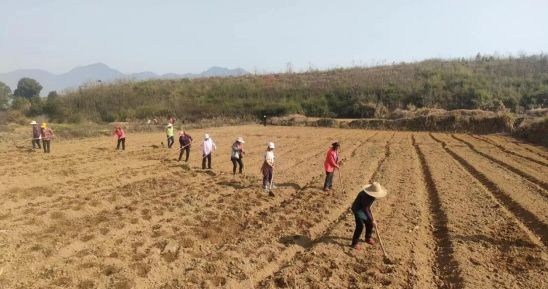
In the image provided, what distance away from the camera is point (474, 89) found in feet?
152

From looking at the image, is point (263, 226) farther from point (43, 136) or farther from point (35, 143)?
point (35, 143)

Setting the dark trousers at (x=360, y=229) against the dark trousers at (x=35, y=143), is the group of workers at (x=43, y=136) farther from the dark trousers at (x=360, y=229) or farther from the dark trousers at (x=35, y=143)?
the dark trousers at (x=360, y=229)

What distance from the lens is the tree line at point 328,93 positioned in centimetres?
4644

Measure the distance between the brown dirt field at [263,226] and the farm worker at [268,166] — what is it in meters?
0.48

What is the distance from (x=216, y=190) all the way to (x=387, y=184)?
17.6 ft

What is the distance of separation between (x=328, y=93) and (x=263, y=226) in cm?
4565

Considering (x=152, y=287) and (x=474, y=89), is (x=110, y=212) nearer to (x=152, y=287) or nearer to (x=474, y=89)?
(x=152, y=287)

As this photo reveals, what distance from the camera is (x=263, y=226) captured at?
10.2 m

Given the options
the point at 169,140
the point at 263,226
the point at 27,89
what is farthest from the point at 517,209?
the point at 27,89

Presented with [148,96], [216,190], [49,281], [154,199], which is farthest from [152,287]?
[148,96]

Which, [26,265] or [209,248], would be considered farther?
[209,248]

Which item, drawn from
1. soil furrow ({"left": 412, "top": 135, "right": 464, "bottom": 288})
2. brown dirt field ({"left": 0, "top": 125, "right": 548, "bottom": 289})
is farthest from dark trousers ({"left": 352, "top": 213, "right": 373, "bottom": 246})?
soil furrow ({"left": 412, "top": 135, "right": 464, "bottom": 288})

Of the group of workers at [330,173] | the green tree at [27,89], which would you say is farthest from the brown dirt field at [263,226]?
the green tree at [27,89]

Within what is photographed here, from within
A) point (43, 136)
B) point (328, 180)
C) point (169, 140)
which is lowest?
point (328, 180)
